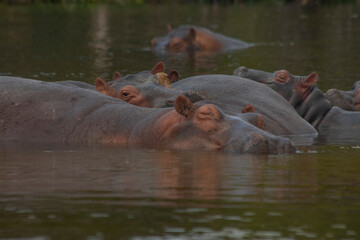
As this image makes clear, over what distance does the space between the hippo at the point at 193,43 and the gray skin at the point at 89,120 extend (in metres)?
15.7

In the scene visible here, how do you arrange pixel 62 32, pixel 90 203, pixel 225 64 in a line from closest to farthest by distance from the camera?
pixel 90 203, pixel 225 64, pixel 62 32

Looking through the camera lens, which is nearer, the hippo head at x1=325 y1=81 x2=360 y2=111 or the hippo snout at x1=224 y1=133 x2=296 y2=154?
the hippo snout at x1=224 y1=133 x2=296 y2=154

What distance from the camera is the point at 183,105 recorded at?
833 cm

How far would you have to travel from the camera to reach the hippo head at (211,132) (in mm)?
8016

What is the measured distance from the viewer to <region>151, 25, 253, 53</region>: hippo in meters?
25.0

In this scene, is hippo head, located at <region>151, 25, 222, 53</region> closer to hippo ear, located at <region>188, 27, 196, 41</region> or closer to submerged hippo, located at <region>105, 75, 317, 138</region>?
hippo ear, located at <region>188, 27, 196, 41</region>

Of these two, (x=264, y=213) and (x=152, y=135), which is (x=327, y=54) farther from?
(x=264, y=213)

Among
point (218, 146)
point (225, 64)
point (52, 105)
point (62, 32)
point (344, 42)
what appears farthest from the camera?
point (62, 32)

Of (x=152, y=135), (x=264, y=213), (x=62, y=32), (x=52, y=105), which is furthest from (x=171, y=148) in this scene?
(x=62, y=32)

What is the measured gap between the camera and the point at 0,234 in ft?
16.2

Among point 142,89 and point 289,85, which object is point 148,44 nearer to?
point 289,85

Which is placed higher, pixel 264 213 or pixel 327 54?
pixel 264 213

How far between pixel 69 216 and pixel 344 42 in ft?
74.7

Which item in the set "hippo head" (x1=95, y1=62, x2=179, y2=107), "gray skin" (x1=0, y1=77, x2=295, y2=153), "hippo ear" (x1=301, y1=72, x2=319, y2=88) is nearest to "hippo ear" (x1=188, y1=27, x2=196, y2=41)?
"hippo ear" (x1=301, y1=72, x2=319, y2=88)
